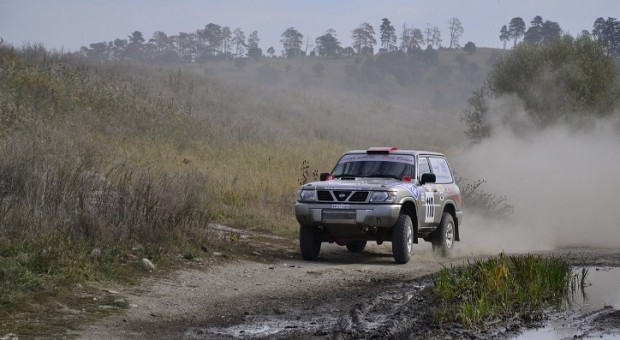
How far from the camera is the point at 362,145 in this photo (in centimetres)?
4338

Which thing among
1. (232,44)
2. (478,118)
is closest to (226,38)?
(232,44)

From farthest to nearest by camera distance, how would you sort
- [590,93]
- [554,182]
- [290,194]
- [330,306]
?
1. [590,93]
2. [554,182]
3. [290,194]
4. [330,306]

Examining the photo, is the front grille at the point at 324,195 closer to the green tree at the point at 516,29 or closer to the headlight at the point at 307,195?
the headlight at the point at 307,195

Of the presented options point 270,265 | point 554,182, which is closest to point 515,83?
point 554,182

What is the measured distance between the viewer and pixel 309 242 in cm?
1446

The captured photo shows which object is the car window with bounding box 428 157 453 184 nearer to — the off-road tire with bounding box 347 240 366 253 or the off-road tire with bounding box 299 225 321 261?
the off-road tire with bounding box 347 240 366 253

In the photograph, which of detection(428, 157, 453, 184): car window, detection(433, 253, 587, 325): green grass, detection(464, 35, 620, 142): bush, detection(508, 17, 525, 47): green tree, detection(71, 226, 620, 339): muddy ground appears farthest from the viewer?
detection(508, 17, 525, 47): green tree

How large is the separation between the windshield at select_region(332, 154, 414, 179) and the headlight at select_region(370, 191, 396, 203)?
1.17 m

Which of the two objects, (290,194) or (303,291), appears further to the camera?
(290,194)

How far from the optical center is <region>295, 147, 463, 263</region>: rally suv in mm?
13789

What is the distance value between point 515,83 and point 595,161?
37.2 ft

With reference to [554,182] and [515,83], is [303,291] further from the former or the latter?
[515,83]

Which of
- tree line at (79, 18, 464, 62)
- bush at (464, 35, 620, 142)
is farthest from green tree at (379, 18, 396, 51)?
bush at (464, 35, 620, 142)

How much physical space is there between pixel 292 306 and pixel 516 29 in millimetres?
121198
